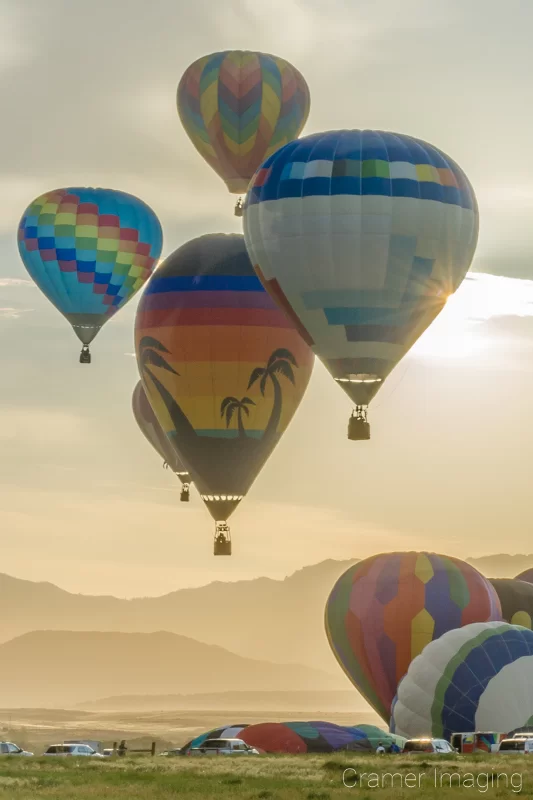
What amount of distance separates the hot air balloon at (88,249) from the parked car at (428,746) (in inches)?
921

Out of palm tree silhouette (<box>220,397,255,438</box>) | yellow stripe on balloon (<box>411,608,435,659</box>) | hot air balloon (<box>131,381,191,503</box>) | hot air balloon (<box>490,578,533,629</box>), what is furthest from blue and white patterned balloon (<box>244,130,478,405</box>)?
hot air balloon (<box>490,578,533,629</box>)

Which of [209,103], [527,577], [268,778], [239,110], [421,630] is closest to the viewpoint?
[268,778]

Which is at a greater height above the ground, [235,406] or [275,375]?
[275,375]

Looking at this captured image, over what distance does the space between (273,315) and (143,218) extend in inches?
423

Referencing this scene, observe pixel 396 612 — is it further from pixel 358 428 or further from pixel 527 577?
pixel 527 577

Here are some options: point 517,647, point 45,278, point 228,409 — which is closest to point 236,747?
point 517,647

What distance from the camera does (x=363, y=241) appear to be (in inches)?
1718

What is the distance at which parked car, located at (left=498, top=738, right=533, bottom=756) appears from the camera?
39.6 m

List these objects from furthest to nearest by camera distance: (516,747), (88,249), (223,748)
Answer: (88,249) → (223,748) → (516,747)

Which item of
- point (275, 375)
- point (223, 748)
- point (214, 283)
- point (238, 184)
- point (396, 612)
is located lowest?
point (223, 748)

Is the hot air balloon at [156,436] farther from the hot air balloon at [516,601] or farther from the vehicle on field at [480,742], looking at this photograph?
the vehicle on field at [480,742]

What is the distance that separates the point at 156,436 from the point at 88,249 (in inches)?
269

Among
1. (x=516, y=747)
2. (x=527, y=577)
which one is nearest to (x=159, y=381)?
(x=516, y=747)

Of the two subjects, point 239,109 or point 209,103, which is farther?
point 209,103
